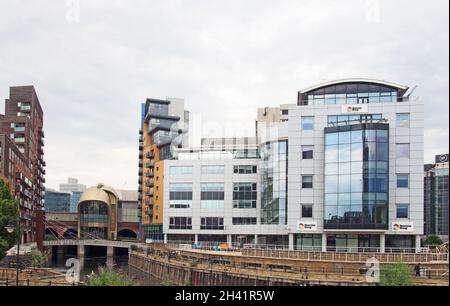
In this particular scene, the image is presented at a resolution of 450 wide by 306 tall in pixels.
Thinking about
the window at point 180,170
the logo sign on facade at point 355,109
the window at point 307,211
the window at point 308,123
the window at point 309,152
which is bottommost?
the window at point 307,211

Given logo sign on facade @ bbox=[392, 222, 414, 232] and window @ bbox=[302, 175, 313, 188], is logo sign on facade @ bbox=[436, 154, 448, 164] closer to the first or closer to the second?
logo sign on facade @ bbox=[392, 222, 414, 232]

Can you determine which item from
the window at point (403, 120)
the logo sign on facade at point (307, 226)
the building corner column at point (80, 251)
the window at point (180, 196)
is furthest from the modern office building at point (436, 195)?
the building corner column at point (80, 251)

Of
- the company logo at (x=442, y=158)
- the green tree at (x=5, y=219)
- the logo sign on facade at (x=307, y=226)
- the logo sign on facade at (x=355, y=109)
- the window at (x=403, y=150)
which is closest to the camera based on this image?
the green tree at (x=5, y=219)

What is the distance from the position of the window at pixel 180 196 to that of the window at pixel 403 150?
36.5 metres

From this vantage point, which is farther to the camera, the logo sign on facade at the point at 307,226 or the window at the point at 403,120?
the logo sign on facade at the point at 307,226

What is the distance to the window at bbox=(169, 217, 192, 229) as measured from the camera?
283 ft

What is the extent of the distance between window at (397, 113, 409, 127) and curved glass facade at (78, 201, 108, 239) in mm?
90048

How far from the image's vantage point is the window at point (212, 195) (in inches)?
3332

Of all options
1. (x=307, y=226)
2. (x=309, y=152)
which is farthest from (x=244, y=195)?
(x=307, y=226)

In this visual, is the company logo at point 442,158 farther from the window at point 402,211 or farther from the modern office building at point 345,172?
the window at point 402,211

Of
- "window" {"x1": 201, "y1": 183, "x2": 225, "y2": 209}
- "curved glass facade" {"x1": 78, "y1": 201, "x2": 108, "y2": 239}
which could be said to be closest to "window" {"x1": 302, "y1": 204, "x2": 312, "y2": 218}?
"window" {"x1": 201, "y1": 183, "x2": 225, "y2": 209}

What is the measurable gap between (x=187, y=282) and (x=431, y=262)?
2316 centimetres

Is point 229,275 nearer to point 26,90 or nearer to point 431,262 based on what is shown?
point 431,262

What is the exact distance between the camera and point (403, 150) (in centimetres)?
6284
